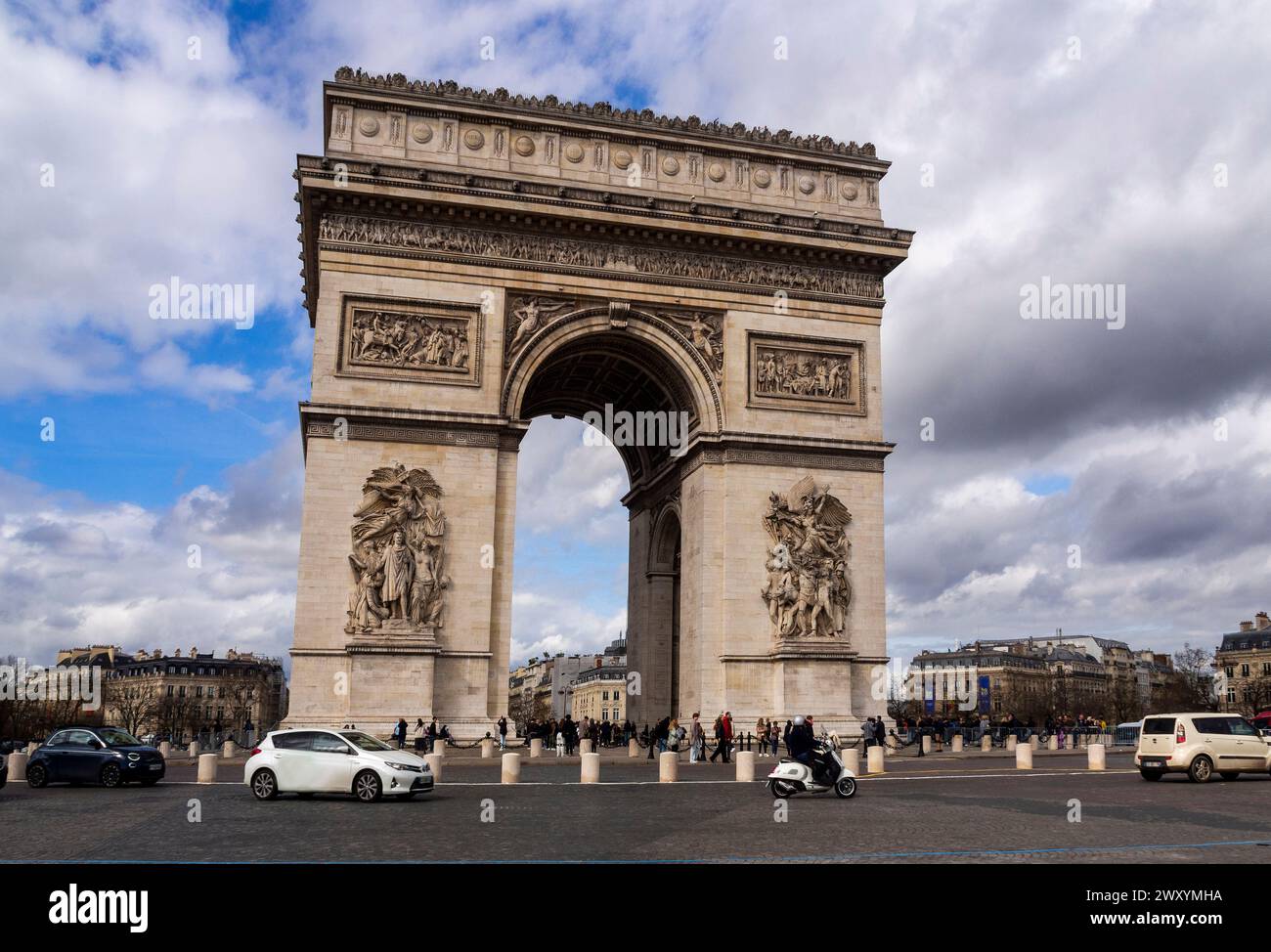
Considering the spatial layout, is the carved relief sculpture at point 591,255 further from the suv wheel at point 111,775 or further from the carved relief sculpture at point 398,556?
the suv wheel at point 111,775

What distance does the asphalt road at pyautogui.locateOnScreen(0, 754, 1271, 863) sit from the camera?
11.7 metres

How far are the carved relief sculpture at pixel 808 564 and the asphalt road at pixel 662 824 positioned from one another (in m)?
11.0

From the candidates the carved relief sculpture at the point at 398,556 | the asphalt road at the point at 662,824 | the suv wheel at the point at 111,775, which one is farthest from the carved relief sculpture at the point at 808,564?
the suv wheel at the point at 111,775

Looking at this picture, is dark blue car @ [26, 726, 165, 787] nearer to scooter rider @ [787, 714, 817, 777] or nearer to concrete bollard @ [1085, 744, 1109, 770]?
scooter rider @ [787, 714, 817, 777]

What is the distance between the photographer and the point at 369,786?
19.1 m

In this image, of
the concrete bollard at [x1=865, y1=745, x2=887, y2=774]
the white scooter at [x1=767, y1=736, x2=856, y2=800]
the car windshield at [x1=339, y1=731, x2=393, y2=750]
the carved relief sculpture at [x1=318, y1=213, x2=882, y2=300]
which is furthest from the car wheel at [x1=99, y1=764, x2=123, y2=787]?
the carved relief sculpture at [x1=318, y1=213, x2=882, y2=300]

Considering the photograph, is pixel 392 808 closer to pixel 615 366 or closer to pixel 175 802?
pixel 175 802

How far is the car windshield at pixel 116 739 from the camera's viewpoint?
23.6 metres

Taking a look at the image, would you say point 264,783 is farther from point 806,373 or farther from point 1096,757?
point 806,373

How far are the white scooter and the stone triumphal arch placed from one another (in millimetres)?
14447

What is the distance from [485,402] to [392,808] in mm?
18035

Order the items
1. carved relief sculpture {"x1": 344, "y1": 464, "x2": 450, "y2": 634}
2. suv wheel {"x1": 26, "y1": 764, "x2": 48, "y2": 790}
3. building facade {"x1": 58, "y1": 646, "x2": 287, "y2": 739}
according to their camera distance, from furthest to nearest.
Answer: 1. building facade {"x1": 58, "y1": 646, "x2": 287, "y2": 739}
2. carved relief sculpture {"x1": 344, "y1": 464, "x2": 450, "y2": 634}
3. suv wheel {"x1": 26, "y1": 764, "x2": 48, "y2": 790}

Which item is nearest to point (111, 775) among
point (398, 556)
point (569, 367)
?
point (398, 556)
